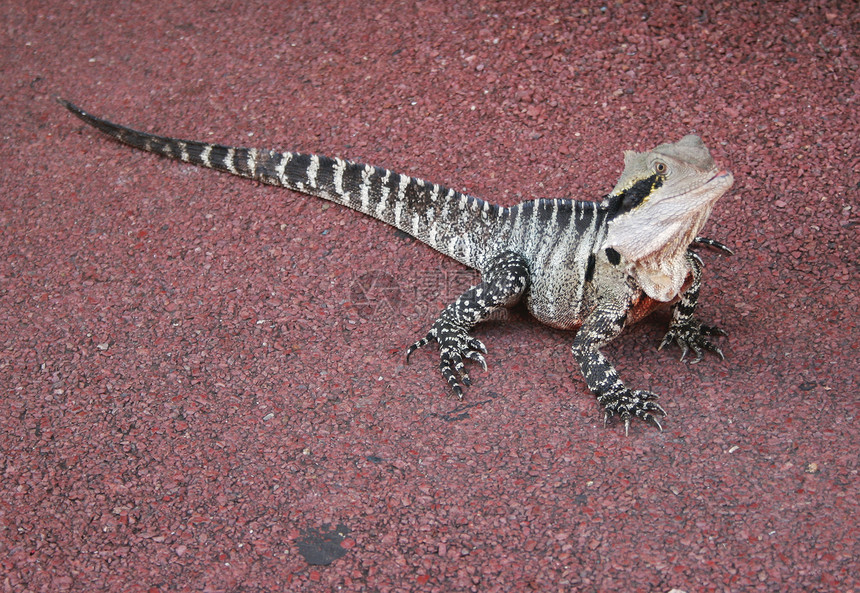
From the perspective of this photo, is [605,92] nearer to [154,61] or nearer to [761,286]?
[761,286]

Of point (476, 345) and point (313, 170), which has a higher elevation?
point (313, 170)

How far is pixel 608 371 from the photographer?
4453 millimetres

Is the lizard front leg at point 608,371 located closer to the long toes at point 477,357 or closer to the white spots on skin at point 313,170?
the long toes at point 477,357

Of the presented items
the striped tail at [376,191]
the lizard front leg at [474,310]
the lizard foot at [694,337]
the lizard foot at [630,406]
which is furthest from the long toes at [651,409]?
the striped tail at [376,191]

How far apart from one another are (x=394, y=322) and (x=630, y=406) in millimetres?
1578

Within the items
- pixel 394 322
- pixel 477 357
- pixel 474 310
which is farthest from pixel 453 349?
pixel 394 322

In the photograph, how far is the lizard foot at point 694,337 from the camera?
4691 mm

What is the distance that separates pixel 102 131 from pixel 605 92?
4.12 m

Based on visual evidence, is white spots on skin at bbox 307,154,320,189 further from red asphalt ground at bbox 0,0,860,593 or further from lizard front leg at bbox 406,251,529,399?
lizard front leg at bbox 406,251,529,399

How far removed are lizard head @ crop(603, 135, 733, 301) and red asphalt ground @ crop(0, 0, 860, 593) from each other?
0.58m

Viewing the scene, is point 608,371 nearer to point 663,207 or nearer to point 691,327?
point 691,327

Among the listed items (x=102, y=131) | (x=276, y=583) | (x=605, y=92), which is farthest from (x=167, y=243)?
(x=605, y=92)

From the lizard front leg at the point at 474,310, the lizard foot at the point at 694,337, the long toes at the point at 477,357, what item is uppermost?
the lizard foot at the point at 694,337

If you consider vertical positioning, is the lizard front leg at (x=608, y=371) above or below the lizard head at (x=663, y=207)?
below
